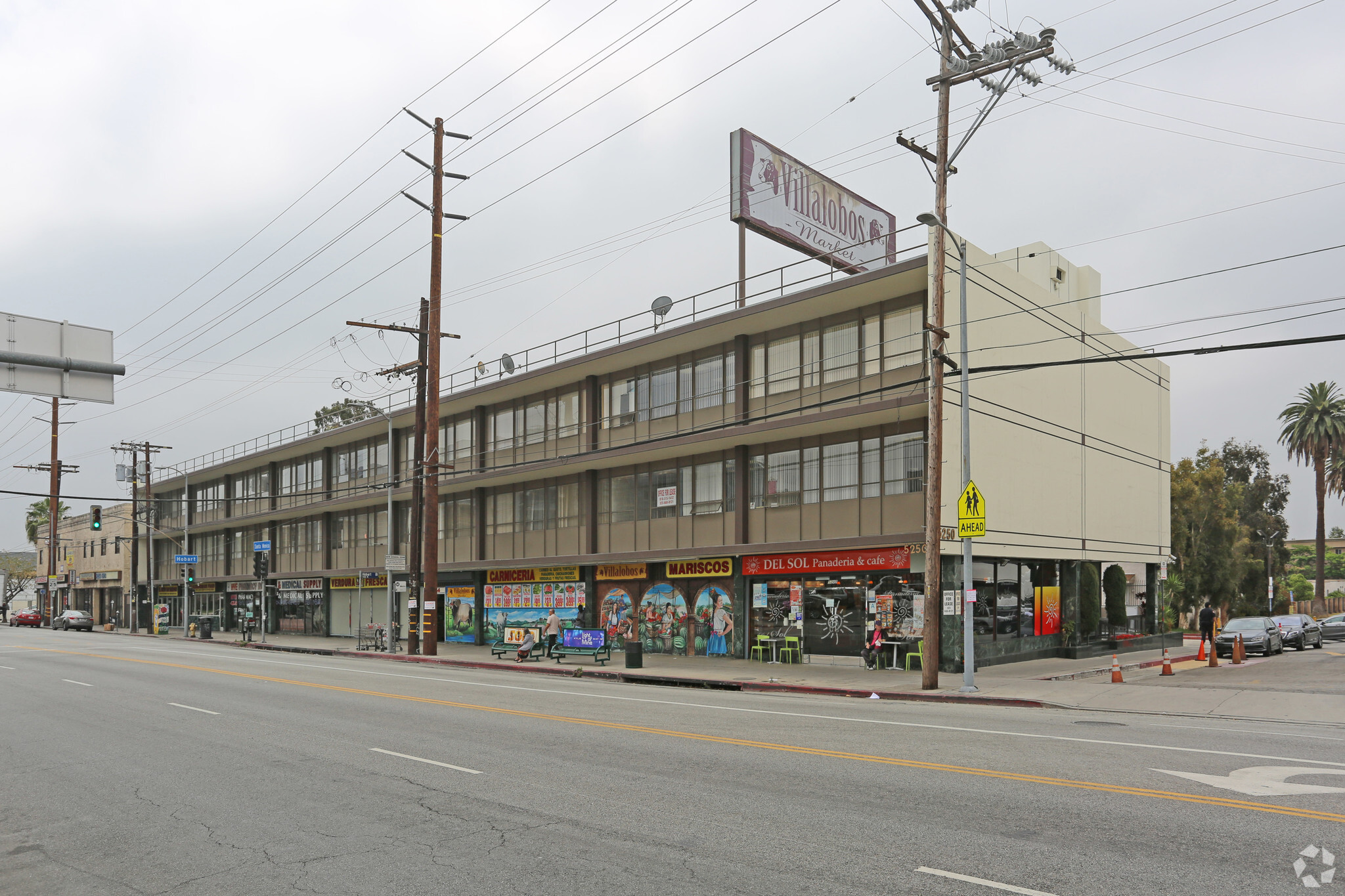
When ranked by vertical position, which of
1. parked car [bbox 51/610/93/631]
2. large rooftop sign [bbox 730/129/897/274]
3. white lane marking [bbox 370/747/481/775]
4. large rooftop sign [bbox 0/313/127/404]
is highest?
large rooftop sign [bbox 730/129/897/274]

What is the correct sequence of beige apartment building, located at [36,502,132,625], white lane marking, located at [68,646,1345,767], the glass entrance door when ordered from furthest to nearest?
beige apartment building, located at [36,502,132,625] < the glass entrance door < white lane marking, located at [68,646,1345,767]

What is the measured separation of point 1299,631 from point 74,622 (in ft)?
240

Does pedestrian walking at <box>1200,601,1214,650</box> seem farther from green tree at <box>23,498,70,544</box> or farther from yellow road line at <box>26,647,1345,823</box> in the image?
green tree at <box>23,498,70,544</box>

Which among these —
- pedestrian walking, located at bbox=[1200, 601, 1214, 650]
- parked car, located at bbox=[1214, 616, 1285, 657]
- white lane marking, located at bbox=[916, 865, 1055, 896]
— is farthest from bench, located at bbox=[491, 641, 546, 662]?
white lane marking, located at bbox=[916, 865, 1055, 896]

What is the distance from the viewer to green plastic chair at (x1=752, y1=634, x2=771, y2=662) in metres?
29.5

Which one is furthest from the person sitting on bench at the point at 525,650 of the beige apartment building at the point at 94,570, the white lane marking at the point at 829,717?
the beige apartment building at the point at 94,570

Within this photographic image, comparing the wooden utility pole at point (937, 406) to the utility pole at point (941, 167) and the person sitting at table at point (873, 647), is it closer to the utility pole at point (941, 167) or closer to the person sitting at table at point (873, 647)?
the utility pole at point (941, 167)

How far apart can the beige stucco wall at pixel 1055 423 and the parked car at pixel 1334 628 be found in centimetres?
1559

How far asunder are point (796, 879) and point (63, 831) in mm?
6437

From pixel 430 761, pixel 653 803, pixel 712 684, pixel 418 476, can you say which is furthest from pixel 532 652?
pixel 653 803

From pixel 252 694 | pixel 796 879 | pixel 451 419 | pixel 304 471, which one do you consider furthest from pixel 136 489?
pixel 796 879

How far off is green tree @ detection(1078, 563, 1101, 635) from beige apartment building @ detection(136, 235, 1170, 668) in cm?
13

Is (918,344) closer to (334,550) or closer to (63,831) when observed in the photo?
(63,831)

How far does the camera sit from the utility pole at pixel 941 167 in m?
21.6
